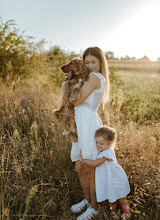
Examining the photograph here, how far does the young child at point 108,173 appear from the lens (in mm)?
1906

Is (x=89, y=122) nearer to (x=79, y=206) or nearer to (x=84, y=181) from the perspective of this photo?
(x=84, y=181)

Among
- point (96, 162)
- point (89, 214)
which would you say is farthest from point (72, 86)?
point (89, 214)

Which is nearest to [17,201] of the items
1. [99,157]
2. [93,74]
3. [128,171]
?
[99,157]

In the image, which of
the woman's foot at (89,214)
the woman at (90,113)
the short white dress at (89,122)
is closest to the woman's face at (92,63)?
the woman at (90,113)

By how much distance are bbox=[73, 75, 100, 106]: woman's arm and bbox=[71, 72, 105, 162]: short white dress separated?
0.07 meters

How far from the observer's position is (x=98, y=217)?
6.61ft

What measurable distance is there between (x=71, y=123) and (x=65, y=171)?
113 centimetres

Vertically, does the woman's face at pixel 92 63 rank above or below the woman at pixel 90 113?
above

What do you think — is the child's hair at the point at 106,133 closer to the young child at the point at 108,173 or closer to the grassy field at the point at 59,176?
the young child at the point at 108,173

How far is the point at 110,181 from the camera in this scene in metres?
1.93

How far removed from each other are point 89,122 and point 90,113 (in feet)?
0.33

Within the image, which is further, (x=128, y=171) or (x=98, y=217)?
(x=128, y=171)

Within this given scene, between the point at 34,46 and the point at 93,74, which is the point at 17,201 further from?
the point at 34,46

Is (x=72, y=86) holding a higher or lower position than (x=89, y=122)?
higher
